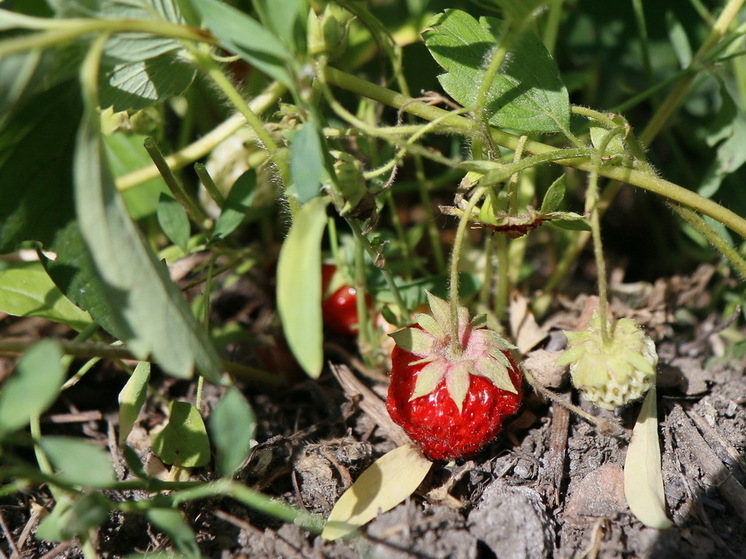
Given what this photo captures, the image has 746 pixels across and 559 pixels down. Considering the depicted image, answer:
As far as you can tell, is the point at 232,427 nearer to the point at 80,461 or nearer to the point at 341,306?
the point at 80,461

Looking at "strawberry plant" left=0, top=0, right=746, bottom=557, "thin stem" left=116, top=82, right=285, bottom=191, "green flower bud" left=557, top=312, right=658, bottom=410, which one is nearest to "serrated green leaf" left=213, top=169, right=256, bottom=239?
"strawberry plant" left=0, top=0, right=746, bottom=557

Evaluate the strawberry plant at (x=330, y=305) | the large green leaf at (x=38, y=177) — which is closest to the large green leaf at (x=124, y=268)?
the strawberry plant at (x=330, y=305)

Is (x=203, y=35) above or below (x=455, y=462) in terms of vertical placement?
above

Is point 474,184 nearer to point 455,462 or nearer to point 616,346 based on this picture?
point 616,346

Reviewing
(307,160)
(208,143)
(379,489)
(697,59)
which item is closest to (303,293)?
(307,160)

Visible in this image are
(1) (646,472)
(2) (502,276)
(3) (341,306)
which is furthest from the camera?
(3) (341,306)

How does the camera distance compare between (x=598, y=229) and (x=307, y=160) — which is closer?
(x=307, y=160)

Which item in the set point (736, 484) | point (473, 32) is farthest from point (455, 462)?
point (473, 32)
